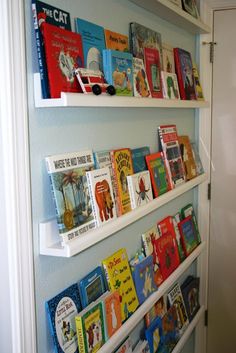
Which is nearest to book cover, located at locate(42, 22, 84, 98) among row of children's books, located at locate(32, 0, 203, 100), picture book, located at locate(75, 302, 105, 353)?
row of children's books, located at locate(32, 0, 203, 100)

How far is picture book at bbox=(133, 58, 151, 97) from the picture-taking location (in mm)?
1525

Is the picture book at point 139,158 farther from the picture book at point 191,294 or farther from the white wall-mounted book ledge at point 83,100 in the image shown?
the picture book at point 191,294

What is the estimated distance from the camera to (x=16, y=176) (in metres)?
1.05

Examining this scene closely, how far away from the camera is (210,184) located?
2543mm

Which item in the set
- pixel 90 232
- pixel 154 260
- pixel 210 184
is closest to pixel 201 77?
pixel 210 184

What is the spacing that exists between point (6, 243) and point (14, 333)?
0.24 metres

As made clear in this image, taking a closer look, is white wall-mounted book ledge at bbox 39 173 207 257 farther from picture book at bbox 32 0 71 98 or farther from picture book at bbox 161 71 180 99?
picture book at bbox 161 71 180 99

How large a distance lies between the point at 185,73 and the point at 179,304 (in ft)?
3.68

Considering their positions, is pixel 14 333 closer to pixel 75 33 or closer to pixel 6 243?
pixel 6 243

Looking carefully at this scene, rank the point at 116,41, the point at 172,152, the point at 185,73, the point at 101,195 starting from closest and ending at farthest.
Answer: the point at 101,195 → the point at 116,41 → the point at 172,152 → the point at 185,73

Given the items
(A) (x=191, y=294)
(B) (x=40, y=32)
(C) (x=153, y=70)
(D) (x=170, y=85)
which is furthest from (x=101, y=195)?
(A) (x=191, y=294)

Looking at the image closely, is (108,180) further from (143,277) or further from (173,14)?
(173,14)

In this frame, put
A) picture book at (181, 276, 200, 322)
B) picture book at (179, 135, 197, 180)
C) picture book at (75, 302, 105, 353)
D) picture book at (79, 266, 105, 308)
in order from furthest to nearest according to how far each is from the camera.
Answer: picture book at (181, 276, 200, 322), picture book at (179, 135, 197, 180), picture book at (79, 266, 105, 308), picture book at (75, 302, 105, 353)

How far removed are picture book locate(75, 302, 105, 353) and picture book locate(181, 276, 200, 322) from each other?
101cm
